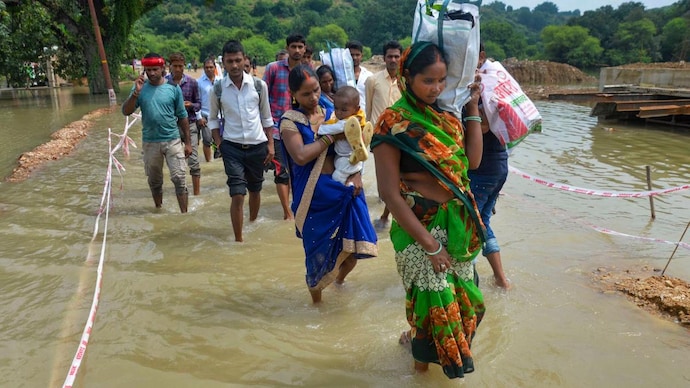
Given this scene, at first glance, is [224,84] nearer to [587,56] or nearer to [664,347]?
[664,347]

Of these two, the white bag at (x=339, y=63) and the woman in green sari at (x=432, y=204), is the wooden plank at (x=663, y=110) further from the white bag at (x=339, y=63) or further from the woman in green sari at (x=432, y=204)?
the woman in green sari at (x=432, y=204)

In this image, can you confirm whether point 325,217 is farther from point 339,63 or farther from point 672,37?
point 672,37

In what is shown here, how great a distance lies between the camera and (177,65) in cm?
610

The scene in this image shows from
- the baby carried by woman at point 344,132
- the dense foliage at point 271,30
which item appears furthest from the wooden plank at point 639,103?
the baby carried by woman at point 344,132

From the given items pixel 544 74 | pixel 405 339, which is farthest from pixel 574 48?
pixel 405 339

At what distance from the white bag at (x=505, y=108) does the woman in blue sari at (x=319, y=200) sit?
3.13ft

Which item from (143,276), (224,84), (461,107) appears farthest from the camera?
(224,84)

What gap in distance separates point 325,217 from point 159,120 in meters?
2.99

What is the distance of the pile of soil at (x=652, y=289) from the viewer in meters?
3.24

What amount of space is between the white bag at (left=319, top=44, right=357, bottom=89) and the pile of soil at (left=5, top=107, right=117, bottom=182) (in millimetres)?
5035

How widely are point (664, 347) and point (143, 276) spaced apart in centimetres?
371

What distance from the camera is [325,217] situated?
3131 mm

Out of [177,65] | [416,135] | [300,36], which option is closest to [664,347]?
[416,135]

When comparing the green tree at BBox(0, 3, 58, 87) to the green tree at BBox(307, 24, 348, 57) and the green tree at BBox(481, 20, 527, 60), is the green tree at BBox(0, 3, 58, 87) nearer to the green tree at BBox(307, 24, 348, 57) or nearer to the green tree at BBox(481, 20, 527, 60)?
the green tree at BBox(307, 24, 348, 57)
